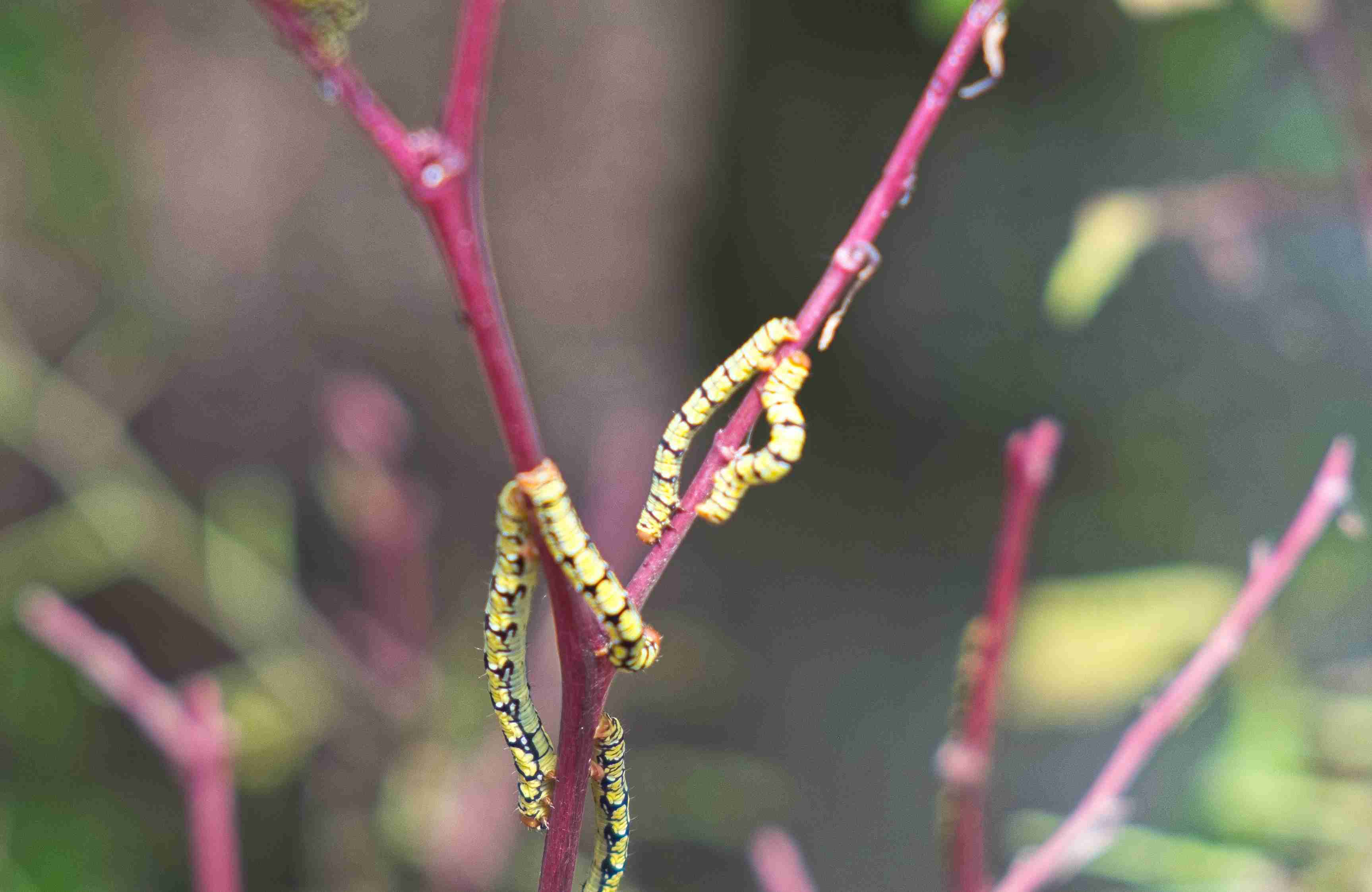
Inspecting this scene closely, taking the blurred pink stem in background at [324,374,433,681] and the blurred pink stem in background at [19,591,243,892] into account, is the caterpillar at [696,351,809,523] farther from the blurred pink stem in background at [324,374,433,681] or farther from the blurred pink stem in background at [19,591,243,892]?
the blurred pink stem in background at [324,374,433,681]

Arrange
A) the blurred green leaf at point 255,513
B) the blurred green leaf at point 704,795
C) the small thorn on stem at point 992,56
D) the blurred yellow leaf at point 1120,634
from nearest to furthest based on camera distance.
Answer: the small thorn on stem at point 992,56 < the blurred yellow leaf at point 1120,634 < the blurred green leaf at point 255,513 < the blurred green leaf at point 704,795

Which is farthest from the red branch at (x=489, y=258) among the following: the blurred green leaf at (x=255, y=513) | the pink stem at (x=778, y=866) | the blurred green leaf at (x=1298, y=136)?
the blurred green leaf at (x=255, y=513)

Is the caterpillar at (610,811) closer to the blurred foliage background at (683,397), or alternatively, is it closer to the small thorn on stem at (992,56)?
the small thorn on stem at (992,56)

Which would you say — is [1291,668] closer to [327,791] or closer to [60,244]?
[327,791]

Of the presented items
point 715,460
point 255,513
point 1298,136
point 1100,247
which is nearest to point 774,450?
point 715,460

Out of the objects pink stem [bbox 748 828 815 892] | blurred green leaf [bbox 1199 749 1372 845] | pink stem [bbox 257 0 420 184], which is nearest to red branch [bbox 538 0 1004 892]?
pink stem [bbox 257 0 420 184]

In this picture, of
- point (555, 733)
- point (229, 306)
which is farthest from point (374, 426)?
point (229, 306)
